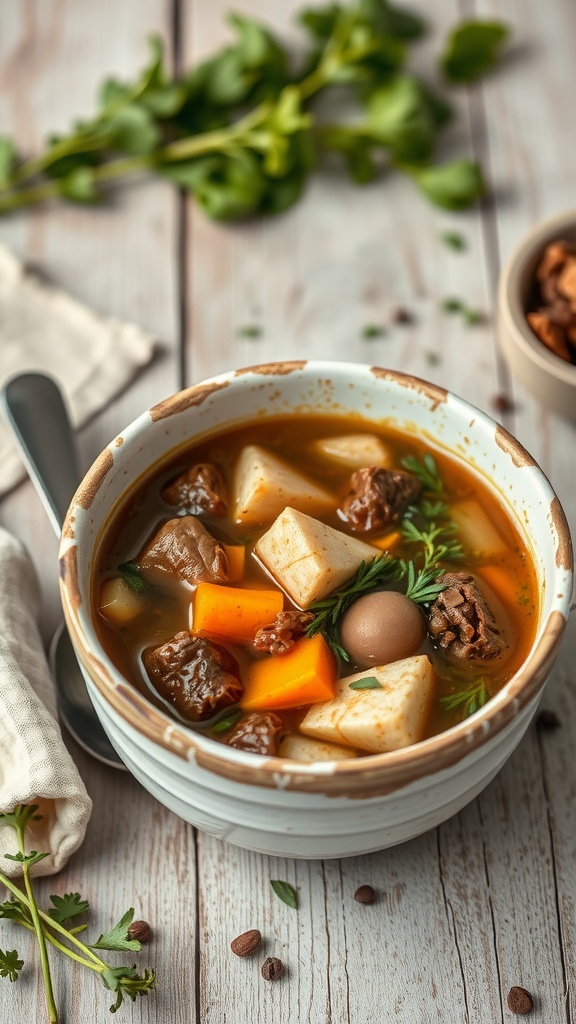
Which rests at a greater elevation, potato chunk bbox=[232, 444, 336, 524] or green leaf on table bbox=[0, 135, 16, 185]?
green leaf on table bbox=[0, 135, 16, 185]

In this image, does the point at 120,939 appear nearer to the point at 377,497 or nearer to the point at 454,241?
the point at 377,497

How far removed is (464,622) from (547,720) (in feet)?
1.82

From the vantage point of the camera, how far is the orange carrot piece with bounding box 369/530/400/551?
2550mm

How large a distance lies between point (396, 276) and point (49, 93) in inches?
58.7

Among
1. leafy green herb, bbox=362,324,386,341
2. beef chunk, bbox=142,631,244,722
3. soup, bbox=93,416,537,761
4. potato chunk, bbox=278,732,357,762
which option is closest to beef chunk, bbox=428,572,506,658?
soup, bbox=93,416,537,761

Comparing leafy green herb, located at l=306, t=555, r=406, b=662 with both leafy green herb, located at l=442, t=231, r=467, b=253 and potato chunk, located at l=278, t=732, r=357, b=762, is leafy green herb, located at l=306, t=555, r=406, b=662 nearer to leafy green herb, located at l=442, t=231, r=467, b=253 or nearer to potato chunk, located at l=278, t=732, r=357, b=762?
potato chunk, located at l=278, t=732, r=357, b=762

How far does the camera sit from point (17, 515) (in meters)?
3.10

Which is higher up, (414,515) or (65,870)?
(414,515)

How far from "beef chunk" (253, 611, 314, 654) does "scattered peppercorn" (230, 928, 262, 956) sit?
24.6 inches

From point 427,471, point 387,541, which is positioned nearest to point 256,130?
point 427,471

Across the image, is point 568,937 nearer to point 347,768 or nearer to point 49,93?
point 347,768

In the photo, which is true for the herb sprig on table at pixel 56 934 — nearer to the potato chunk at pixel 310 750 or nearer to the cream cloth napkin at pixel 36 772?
the cream cloth napkin at pixel 36 772

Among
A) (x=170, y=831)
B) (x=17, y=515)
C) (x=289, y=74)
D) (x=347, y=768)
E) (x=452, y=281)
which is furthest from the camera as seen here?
(x=289, y=74)

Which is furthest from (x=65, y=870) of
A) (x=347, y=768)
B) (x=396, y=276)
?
(x=396, y=276)
